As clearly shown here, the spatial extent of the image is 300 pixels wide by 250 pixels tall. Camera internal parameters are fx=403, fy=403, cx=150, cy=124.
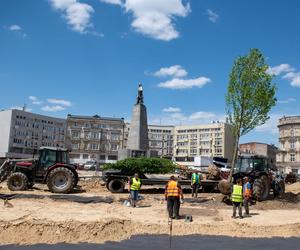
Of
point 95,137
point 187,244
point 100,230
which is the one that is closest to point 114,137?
point 95,137

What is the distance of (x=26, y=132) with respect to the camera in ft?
347

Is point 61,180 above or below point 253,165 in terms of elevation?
below

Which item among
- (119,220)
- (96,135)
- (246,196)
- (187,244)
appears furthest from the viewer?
(96,135)

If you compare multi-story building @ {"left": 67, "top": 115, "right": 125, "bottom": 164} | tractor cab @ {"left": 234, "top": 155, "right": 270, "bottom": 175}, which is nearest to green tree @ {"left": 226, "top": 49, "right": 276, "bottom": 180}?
tractor cab @ {"left": 234, "top": 155, "right": 270, "bottom": 175}

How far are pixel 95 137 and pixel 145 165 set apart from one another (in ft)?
326

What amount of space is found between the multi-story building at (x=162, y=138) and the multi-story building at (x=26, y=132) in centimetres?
4966

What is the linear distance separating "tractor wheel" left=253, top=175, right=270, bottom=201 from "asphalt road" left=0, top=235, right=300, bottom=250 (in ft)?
28.7

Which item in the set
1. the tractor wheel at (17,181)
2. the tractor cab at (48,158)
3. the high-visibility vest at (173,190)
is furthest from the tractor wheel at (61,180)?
the high-visibility vest at (173,190)

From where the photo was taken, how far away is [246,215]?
16.6 m

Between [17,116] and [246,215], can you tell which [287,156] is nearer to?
[17,116]

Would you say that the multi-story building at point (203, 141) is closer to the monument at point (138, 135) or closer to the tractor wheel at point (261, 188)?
the monument at point (138, 135)

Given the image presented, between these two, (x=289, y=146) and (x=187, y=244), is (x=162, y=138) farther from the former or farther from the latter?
(x=187, y=244)

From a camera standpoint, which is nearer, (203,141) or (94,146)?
(94,146)

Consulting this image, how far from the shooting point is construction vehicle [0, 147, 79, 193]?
22188 mm
